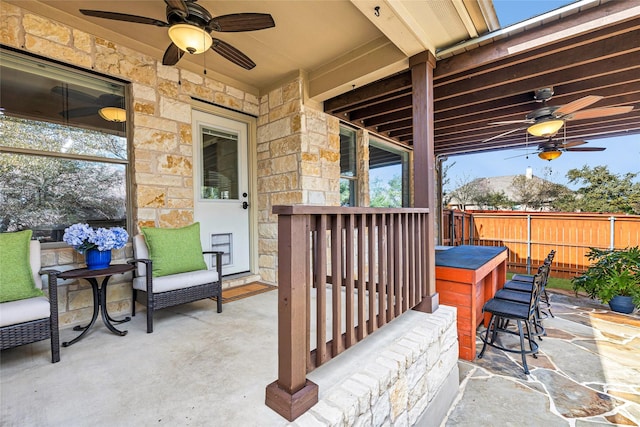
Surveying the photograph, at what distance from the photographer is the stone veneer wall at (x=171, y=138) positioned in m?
2.35

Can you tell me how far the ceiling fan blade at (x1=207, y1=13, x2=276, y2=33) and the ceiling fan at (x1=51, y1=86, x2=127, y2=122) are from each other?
135cm

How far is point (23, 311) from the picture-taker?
1614 millimetres

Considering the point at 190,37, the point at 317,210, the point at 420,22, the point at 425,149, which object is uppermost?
the point at 420,22

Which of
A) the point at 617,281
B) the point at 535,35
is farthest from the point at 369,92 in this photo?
the point at 617,281

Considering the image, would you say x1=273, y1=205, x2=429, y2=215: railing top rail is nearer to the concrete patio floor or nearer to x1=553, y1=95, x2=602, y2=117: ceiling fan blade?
the concrete patio floor

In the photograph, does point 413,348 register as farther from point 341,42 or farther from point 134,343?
point 341,42

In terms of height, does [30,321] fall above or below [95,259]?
below

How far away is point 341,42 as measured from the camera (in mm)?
2900

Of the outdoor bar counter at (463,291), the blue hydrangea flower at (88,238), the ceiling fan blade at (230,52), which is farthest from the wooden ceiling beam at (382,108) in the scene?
the blue hydrangea flower at (88,238)

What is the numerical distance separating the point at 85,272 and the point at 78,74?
1.83m

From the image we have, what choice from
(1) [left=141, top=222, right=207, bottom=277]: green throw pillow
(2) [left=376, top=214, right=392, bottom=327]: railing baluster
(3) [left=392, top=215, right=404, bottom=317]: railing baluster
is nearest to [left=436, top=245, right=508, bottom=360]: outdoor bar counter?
(3) [left=392, top=215, right=404, bottom=317]: railing baluster

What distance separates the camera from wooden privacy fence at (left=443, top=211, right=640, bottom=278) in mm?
5660

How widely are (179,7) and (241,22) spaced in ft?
1.32

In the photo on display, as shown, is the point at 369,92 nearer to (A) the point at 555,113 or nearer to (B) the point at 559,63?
(B) the point at 559,63
